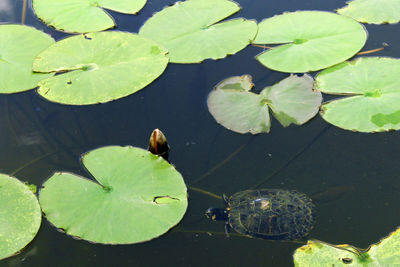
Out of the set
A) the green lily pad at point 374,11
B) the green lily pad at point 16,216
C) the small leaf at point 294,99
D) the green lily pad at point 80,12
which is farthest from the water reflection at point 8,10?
the green lily pad at point 374,11

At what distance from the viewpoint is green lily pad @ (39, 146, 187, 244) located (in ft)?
10.1

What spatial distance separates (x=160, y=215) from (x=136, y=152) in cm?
60

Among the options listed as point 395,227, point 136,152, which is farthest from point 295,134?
point 136,152

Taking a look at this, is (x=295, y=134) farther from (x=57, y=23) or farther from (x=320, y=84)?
(x=57, y=23)

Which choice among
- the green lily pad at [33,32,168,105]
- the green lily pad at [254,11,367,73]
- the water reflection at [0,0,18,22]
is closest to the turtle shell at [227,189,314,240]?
the green lily pad at [254,11,367,73]

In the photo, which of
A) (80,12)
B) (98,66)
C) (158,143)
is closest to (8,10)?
(80,12)

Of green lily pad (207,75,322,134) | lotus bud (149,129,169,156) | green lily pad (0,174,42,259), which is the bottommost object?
green lily pad (0,174,42,259)

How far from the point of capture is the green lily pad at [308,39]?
13.6ft

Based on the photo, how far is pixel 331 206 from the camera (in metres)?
3.22

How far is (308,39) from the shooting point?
4383 mm

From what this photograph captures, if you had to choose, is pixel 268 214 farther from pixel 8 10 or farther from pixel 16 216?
pixel 8 10

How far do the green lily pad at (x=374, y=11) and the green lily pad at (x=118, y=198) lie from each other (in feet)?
8.34

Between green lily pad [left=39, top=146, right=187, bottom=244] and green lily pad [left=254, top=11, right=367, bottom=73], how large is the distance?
1514mm

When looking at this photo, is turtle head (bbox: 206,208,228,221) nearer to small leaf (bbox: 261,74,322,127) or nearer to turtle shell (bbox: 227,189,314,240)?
turtle shell (bbox: 227,189,314,240)
